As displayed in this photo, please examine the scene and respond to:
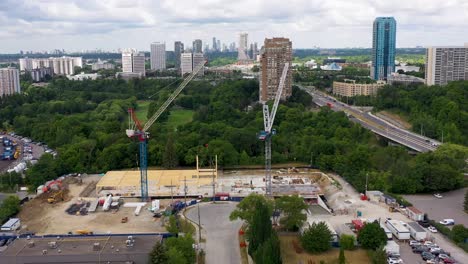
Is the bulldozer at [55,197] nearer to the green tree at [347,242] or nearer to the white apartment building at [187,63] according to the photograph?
the green tree at [347,242]

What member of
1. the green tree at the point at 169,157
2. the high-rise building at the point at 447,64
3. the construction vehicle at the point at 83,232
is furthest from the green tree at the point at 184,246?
the high-rise building at the point at 447,64

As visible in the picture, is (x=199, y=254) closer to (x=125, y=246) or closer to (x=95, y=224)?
(x=125, y=246)

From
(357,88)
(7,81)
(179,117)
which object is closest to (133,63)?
(7,81)

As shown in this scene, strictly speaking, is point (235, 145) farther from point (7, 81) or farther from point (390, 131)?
point (7, 81)

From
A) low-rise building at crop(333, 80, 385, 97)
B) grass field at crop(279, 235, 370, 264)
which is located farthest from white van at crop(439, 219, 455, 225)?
low-rise building at crop(333, 80, 385, 97)

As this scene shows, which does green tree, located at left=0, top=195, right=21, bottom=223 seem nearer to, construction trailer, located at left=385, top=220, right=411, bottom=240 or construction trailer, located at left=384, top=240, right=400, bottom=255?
construction trailer, located at left=384, top=240, right=400, bottom=255

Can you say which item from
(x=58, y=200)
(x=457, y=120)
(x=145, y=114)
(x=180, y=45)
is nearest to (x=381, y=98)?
(x=457, y=120)
